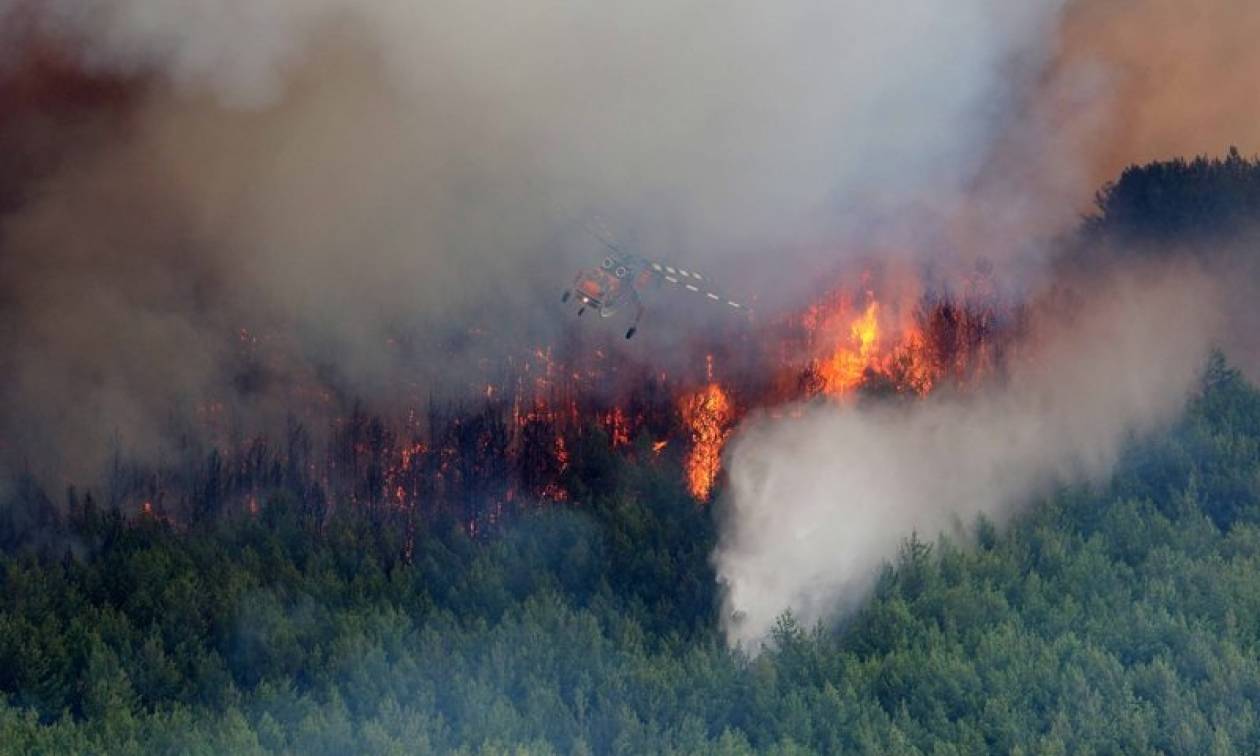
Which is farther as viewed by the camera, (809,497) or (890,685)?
(809,497)

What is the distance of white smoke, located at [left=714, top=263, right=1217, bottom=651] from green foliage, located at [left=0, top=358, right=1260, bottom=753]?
1214mm

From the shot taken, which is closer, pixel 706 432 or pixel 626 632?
pixel 626 632

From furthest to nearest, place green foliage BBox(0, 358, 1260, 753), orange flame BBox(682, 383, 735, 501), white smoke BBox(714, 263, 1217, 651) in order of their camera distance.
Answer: orange flame BBox(682, 383, 735, 501) → white smoke BBox(714, 263, 1217, 651) → green foliage BBox(0, 358, 1260, 753)

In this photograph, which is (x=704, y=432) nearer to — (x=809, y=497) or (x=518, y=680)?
(x=809, y=497)

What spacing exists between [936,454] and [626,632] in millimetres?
11263

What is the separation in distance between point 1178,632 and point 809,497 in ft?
45.0

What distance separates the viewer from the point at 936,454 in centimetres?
5919

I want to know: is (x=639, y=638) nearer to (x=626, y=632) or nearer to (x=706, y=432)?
(x=626, y=632)

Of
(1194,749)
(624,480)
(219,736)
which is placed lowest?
(219,736)

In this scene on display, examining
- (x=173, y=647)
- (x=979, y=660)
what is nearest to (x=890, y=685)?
(x=979, y=660)

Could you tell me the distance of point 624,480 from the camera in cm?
6500

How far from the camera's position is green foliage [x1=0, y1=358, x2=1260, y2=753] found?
4603 centimetres

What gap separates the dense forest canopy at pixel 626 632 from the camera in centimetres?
4612

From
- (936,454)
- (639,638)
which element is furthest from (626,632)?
(936,454)
